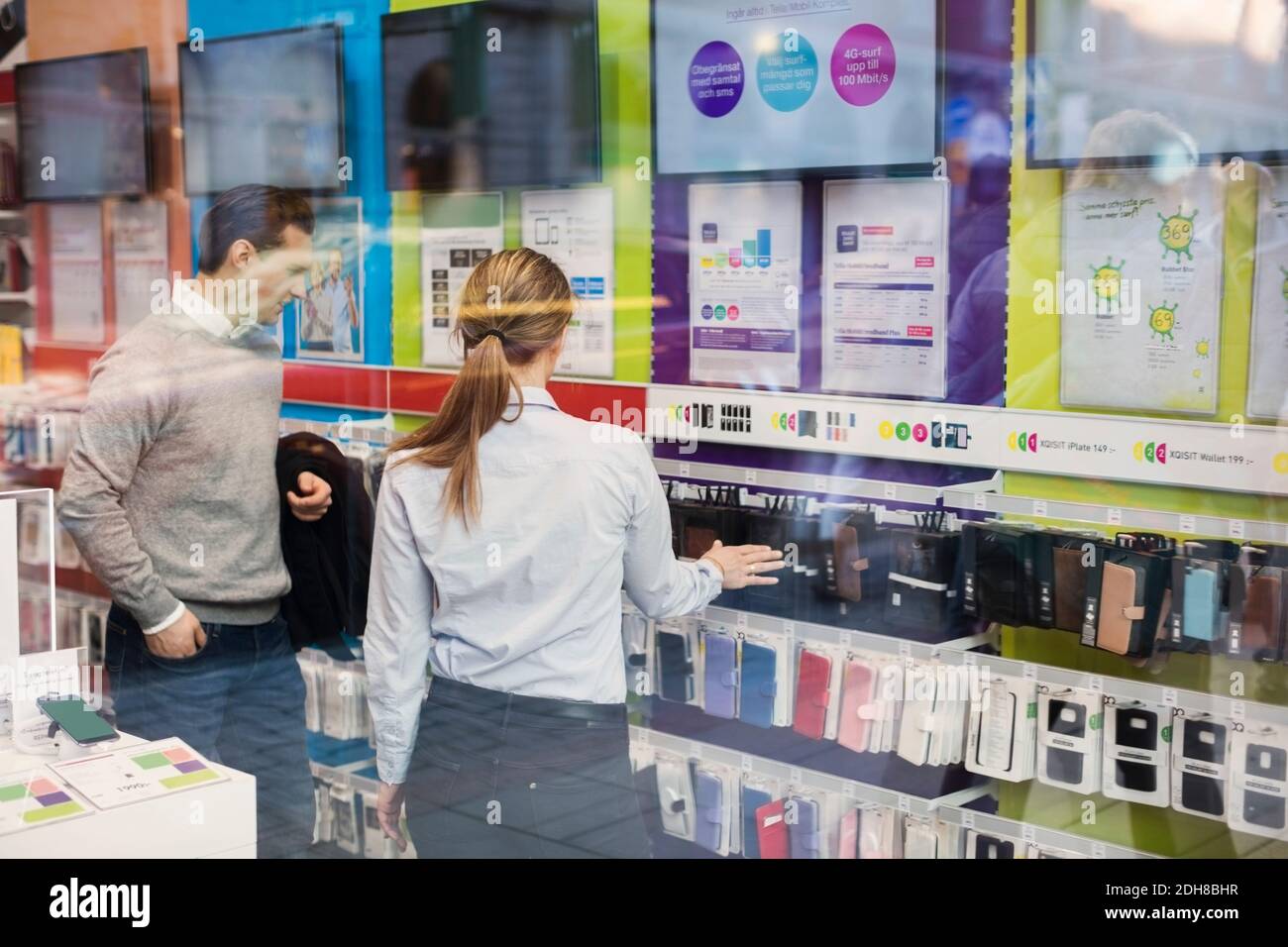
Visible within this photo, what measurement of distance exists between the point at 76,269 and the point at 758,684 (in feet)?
7.97

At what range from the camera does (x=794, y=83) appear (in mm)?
3414

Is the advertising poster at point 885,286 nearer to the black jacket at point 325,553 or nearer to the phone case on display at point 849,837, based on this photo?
the phone case on display at point 849,837

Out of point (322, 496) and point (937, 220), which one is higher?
point (937, 220)

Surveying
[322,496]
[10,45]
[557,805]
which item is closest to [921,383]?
[557,805]

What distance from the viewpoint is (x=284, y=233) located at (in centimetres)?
365

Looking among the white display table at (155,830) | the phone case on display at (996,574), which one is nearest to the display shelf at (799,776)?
the phone case on display at (996,574)

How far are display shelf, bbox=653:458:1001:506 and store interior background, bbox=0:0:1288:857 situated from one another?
23 mm

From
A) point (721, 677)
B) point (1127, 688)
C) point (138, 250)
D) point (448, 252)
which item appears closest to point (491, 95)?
point (448, 252)

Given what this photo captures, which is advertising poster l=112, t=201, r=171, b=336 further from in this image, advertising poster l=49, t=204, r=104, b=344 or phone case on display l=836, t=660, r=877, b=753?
phone case on display l=836, t=660, r=877, b=753

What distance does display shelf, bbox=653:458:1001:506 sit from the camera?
132 inches

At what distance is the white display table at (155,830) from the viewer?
2326 mm
